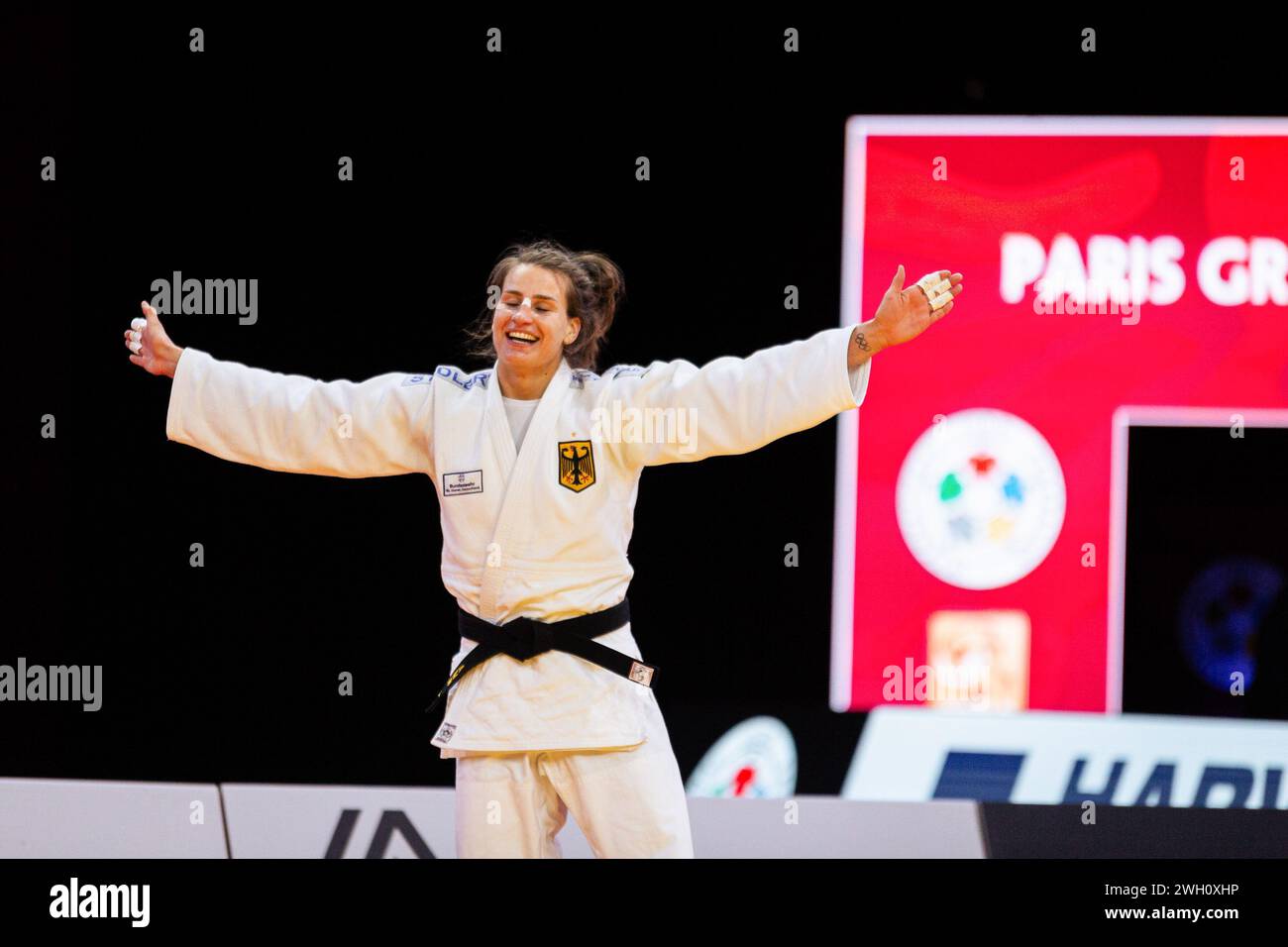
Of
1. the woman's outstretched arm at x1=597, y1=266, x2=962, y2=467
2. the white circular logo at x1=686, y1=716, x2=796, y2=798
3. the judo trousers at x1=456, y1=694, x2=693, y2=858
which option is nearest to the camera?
the judo trousers at x1=456, y1=694, x2=693, y2=858

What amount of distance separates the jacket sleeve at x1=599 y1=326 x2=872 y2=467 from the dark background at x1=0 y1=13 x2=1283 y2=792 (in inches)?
50.0

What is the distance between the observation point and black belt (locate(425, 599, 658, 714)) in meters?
2.77

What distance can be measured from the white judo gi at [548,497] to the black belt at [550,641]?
0.7 inches

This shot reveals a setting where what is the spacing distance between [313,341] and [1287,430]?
8.61 ft

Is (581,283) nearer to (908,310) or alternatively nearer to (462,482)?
(462,482)

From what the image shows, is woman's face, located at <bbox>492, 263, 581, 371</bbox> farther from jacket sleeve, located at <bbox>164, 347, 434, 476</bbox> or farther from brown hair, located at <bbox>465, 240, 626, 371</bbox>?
jacket sleeve, located at <bbox>164, 347, 434, 476</bbox>

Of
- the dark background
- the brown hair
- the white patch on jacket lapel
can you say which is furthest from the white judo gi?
the dark background

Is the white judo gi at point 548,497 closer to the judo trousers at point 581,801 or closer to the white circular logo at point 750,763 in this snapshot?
the judo trousers at point 581,801

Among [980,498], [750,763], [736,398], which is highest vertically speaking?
[736,398]

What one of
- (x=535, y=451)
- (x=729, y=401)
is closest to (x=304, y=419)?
(x=535, y=451)

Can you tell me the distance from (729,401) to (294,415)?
0.84 m

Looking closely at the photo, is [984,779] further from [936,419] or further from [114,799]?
[114,799]

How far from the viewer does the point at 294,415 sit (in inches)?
117
